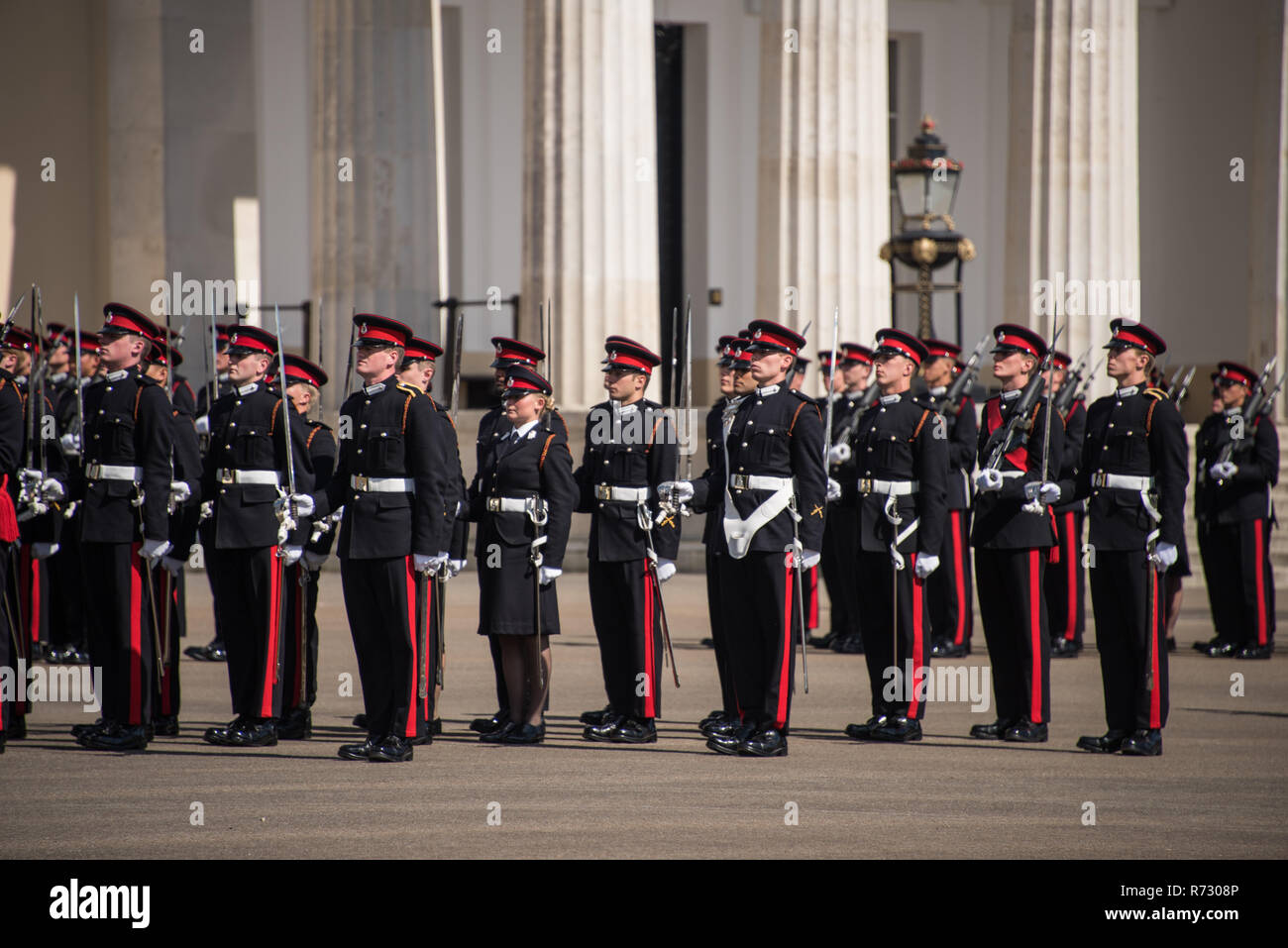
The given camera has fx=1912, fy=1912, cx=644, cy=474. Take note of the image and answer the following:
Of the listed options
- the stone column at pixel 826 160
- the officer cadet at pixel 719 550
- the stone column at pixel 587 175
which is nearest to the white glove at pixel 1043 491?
the officer cadet at pixel 719 550

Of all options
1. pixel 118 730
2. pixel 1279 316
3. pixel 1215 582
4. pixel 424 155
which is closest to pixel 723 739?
pixel 118 730

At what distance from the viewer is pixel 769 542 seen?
27.9ft

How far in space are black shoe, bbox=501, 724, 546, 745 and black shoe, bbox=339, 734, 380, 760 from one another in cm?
70

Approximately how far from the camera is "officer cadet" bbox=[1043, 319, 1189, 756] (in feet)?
27.8

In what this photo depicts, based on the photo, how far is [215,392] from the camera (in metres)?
11.1

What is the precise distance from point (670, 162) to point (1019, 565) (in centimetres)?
1588

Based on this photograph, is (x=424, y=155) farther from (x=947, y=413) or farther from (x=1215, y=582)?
(x=1215, y=582)

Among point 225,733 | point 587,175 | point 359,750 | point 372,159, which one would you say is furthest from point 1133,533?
point 372,159

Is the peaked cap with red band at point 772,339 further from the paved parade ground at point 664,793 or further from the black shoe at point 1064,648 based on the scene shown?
the black shoe at point 1064,648

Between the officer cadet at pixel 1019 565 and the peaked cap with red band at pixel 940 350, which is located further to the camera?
the peaked cap with red band at pixel 940 350

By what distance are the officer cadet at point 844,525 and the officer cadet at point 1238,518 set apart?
7.52 ft

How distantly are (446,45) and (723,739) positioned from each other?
15322mm

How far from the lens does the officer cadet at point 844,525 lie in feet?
40.8

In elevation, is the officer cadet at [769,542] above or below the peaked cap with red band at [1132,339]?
below
